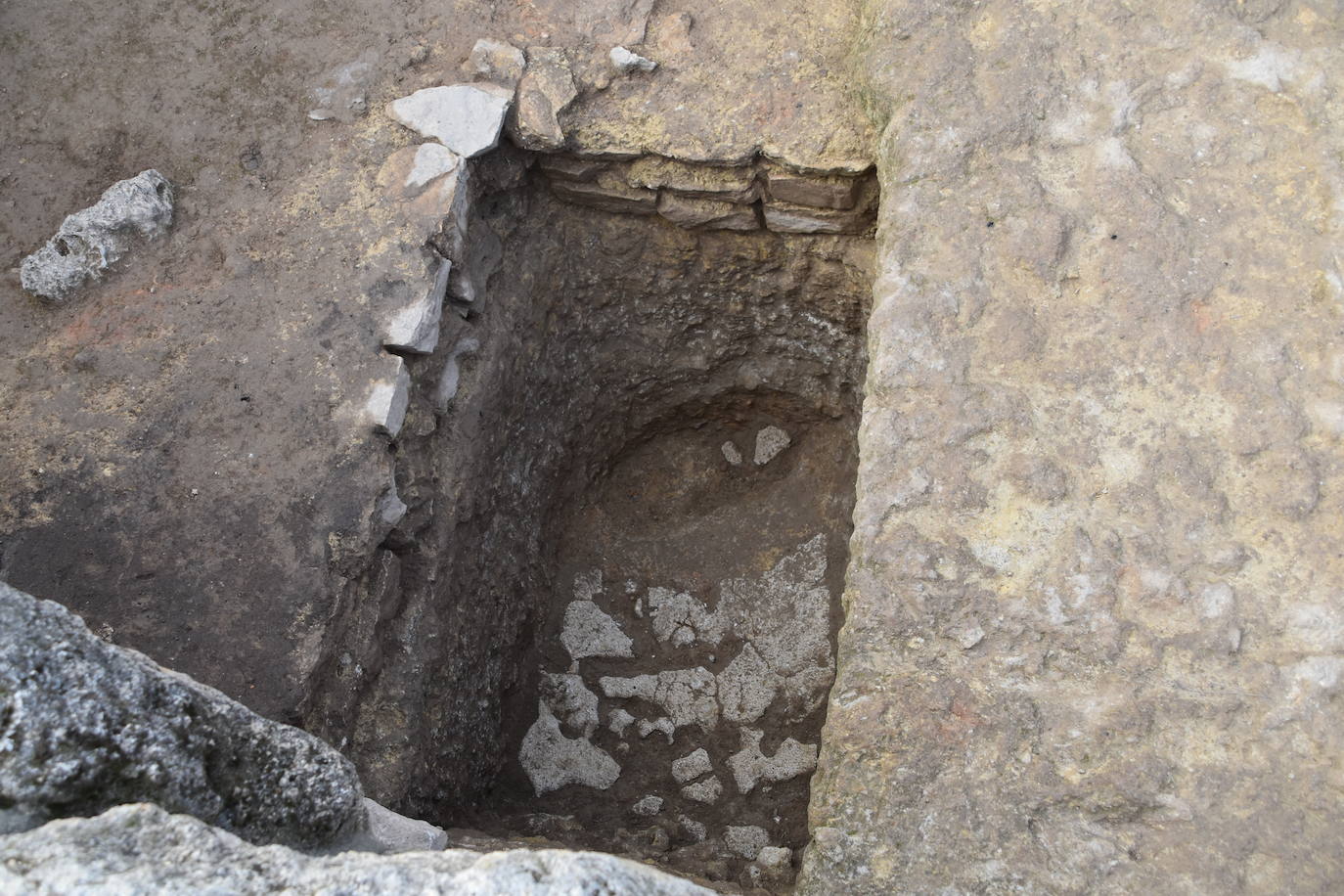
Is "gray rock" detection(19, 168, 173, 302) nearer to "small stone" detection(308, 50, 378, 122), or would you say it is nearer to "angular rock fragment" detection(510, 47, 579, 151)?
"small stone" detection(308, 50, 378, 122)

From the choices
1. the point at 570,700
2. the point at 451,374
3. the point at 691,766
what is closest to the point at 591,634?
the point at 570,700

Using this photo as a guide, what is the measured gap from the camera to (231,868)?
0.98m

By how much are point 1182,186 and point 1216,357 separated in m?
0.34

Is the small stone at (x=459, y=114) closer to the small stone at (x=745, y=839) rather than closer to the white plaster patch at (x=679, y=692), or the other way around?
the white plaster patch at (x=679, y=692)

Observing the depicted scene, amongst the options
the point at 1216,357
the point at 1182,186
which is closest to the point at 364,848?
the point at 1216,357

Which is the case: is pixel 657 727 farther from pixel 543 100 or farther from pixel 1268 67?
pixel 1268 67

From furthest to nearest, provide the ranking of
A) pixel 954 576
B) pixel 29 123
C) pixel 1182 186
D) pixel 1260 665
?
1. pixel 29 123
2. pixel 1182 186
3. pixel 954 576
4. pixel 1260 665

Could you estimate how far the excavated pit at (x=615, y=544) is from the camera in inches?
89.3

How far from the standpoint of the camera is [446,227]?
2.25 m

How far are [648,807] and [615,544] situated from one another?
2.61ft

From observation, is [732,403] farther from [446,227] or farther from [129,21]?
[129,21]

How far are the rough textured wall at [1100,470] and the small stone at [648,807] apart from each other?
1071 millimetres

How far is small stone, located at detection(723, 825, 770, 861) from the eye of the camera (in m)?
2.53

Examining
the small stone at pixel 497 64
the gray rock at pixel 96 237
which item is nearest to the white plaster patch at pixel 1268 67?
the small stone at pixel 497 64
